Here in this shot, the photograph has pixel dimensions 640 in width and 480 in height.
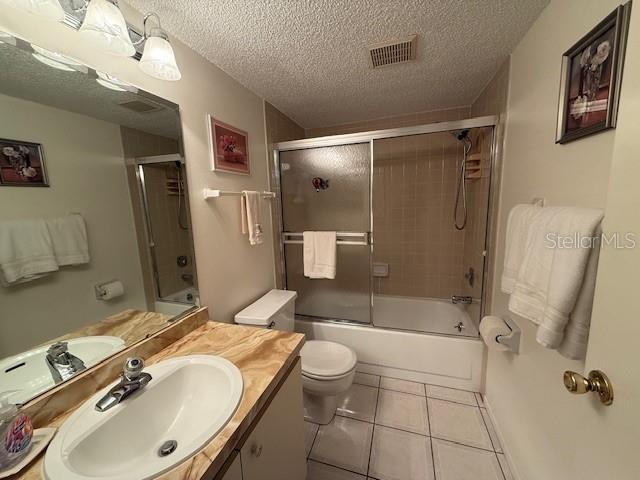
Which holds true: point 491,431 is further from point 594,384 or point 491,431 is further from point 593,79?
point 593,79

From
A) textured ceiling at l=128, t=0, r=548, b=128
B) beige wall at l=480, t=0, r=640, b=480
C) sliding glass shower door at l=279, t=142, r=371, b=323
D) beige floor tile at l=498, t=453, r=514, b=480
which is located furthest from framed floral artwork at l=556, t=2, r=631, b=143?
beige floor tile at l=498, t=453, r=514, b=480

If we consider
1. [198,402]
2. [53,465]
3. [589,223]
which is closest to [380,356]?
[198,402]

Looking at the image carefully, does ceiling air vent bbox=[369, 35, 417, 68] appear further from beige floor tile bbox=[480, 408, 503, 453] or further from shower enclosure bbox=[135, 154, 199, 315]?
beige floor tile bbox=[480, 408, 503, 453]

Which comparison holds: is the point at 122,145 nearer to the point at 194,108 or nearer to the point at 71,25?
the point at 71,25

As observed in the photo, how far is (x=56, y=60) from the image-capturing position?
783mm

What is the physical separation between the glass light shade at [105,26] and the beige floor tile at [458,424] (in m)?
2.38

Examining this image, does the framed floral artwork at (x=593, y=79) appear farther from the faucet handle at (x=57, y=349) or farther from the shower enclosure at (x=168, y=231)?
the faucet handle at (x=57, y=349)

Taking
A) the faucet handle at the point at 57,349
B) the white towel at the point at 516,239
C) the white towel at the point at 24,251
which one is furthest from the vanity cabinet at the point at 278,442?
the white towel at the point at 516,239

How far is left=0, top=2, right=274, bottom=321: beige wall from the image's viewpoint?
97 centimetres

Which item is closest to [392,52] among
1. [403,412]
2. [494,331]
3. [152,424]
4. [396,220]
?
[396,220]

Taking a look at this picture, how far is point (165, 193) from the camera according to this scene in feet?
3.78

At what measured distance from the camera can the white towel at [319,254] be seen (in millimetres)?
2012

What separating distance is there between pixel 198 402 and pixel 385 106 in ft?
7.84

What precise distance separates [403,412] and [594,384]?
1407 mm
